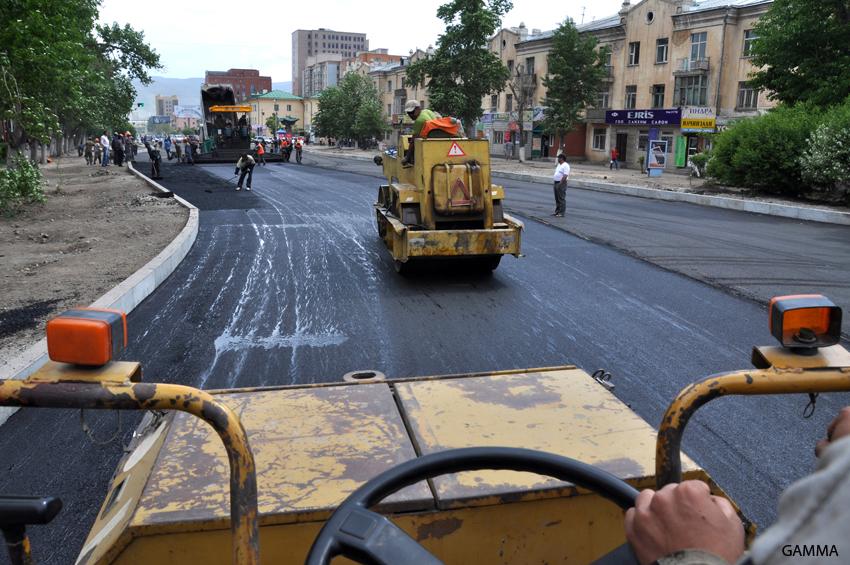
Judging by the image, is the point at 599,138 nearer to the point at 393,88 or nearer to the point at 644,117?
the point at 644,117

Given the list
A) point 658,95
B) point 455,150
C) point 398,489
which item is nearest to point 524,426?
point 398,489

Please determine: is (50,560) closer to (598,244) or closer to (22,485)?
(22,485)

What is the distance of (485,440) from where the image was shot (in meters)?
2.51

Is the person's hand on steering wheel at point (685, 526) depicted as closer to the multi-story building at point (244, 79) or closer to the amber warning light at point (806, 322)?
the amber warning light at point (806, 322)

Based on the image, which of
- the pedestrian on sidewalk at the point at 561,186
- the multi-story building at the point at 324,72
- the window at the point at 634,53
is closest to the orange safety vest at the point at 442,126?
the pedestrian on sidewalk at the point at 561,186

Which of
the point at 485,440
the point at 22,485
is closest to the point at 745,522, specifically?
the point at 485,440

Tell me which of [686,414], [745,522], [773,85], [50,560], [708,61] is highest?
[708,61]

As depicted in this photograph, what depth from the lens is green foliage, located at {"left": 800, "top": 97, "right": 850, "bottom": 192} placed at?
763 inches

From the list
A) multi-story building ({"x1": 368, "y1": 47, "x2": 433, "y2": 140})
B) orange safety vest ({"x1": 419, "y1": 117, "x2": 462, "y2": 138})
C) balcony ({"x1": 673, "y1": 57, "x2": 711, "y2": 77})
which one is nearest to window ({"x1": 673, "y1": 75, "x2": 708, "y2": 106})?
balcony ({"x1": 673, "y1": 57, "x2": 711, "y2": 77})

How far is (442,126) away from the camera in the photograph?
10.1 metres

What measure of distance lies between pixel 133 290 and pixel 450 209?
4301mm

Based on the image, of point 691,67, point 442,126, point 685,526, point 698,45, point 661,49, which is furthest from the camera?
point 661,49

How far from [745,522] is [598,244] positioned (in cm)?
1122

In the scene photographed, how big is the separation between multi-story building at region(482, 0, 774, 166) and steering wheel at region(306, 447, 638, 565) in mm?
37487
